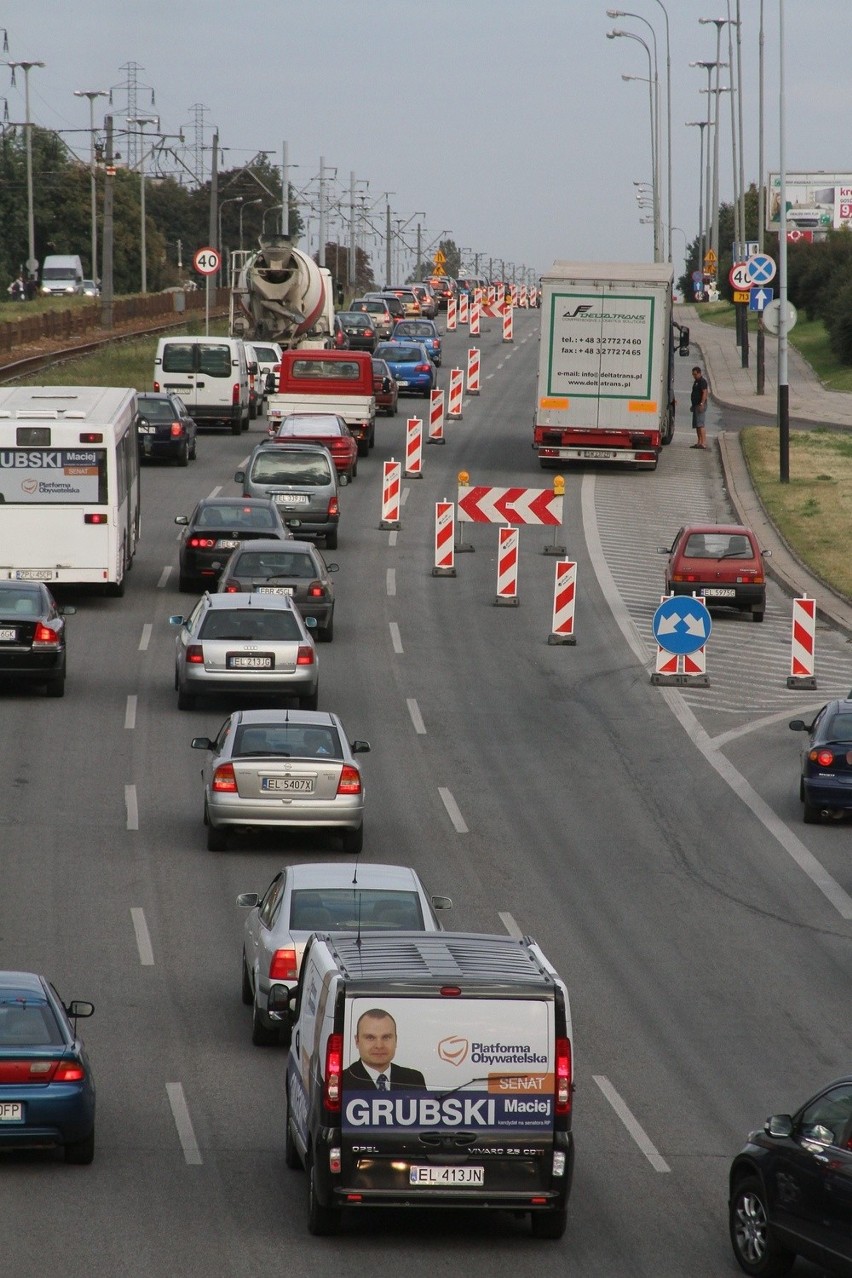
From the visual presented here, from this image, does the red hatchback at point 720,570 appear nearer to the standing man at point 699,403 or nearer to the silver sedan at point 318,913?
the standing man at point 699,403

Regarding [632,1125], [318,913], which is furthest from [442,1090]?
[318,913]

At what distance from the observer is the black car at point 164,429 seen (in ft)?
155

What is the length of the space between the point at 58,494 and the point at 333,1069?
21663mm

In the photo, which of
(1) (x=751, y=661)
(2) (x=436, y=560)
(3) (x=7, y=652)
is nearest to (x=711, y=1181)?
(3) (x=7, y=652)

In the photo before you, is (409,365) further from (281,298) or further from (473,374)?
(281,298)

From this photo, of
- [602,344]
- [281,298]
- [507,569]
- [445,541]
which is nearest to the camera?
[507,569]

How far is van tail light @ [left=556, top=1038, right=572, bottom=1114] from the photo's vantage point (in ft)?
35.2

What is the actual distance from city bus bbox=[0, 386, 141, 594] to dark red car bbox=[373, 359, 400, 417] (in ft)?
84.7

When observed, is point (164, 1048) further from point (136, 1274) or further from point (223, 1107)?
point (136, 1274)

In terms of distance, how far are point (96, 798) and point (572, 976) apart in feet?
23.6

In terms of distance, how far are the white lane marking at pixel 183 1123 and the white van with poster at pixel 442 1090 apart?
2.01 metres

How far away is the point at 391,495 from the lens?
134 feet

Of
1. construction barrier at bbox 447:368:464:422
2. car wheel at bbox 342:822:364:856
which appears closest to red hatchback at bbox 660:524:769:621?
car wheel at bbox 342:822:364:856

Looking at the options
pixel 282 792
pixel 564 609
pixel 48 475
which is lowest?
pixel 282 792
